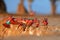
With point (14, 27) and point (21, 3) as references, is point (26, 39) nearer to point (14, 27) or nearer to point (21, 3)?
point (14, 27)

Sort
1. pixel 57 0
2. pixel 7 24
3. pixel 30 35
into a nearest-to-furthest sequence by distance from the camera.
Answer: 1. pixel 30 35
2. pixel 7 24
3. pixel 57 0

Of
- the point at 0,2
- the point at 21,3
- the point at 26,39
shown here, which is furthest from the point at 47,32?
the point at 21,3

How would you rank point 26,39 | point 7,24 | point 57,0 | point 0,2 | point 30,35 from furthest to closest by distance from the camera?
point 57,0, point 0,2, point 7,24, point 30,35, point 26,39

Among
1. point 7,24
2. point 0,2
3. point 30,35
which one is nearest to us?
point 30,35

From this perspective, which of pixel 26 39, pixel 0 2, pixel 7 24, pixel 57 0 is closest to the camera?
pixel 26 39

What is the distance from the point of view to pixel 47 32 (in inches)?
157

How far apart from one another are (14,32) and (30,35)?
13.6 inches

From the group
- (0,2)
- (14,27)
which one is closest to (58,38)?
(14,27)

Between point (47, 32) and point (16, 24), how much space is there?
631 mm

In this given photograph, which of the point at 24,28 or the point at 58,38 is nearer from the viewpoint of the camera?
the point at 58,38

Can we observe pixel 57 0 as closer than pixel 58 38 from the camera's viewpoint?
No

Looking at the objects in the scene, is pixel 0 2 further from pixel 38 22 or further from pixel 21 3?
pixel 38 22

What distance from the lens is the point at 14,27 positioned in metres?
4.18

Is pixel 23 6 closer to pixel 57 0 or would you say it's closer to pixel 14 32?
pixel 57 0
